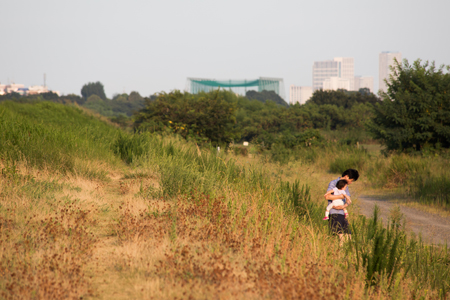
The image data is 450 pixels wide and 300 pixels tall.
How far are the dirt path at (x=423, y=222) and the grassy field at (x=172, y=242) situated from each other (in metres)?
1.69

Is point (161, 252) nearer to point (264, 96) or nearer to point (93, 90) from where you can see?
point (264, 96)

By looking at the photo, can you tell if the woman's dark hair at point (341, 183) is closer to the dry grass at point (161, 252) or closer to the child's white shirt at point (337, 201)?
the child's white shirt at point (337, 201)

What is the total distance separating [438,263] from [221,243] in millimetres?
3390

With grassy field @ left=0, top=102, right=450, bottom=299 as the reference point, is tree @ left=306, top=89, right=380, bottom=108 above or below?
above

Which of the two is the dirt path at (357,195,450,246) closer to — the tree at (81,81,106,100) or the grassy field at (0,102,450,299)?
the grassy field at (0,102,450,299)

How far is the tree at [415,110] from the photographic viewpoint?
16531 millimetres

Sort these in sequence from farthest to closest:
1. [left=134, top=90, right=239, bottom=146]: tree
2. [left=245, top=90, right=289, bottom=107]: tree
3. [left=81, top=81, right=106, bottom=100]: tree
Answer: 1. [left=81, top=81, right=106, bottom=100]: tree
2. [left=245, top=90, right=289, bottom=107]: tree
3. [left=134, top=90, right=239, bottom=146]: tree

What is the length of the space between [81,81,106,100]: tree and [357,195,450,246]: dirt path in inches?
5293

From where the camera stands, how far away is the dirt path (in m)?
7.81

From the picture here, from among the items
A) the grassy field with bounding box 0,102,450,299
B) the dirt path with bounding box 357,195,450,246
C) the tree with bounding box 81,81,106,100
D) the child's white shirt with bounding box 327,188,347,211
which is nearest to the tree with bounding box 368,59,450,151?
the dirt path with bounding box 357,195,450,246

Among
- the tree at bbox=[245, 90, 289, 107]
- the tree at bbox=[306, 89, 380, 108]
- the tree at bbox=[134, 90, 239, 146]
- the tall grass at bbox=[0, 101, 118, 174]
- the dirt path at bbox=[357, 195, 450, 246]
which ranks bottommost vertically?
the dirt path at bbox=[357, 195, 450, 246]

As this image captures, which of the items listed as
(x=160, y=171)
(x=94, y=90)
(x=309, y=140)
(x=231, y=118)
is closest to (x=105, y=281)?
(x=160, y=171)

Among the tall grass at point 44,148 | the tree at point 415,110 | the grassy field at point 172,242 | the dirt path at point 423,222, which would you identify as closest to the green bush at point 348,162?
the tree at point 415,110

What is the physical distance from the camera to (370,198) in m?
12.7
